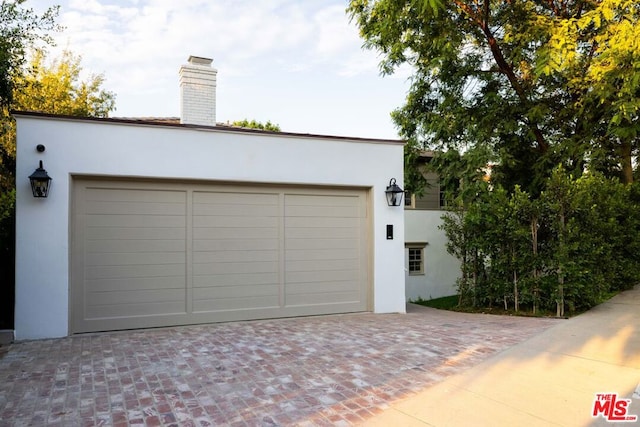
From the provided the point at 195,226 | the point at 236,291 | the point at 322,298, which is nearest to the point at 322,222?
the point at 322,298

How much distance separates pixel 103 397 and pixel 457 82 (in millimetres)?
11939

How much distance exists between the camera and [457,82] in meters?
12.8

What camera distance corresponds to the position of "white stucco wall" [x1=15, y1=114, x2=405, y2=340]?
19.3ft

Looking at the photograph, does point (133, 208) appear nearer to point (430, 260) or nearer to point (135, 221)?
point (135, 221)

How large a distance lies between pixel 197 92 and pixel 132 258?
3.85m

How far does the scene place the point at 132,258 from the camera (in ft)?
21.2

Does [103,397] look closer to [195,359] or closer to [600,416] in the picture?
[195,359]

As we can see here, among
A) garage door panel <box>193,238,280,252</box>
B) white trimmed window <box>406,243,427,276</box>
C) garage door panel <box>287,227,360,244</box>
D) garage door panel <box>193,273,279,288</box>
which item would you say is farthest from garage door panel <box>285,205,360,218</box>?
white trimmed window <box>406,243,427,276</box>

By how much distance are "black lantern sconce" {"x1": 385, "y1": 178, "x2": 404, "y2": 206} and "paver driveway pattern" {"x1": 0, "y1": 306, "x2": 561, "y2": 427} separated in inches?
83.1

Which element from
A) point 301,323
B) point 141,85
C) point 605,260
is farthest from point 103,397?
point 141,85

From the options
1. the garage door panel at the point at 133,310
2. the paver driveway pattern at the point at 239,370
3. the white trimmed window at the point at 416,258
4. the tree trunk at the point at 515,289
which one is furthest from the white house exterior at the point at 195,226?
the white trimmed window at the point at 416,258

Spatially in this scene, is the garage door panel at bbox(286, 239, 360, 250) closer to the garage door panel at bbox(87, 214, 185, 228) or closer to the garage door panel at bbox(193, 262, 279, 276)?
the garage door panel at bbox(193, 262, 279, 276)

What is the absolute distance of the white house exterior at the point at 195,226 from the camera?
595 centimetres

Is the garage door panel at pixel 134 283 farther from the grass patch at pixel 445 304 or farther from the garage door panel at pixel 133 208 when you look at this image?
the grass patch at pixel 445 304
